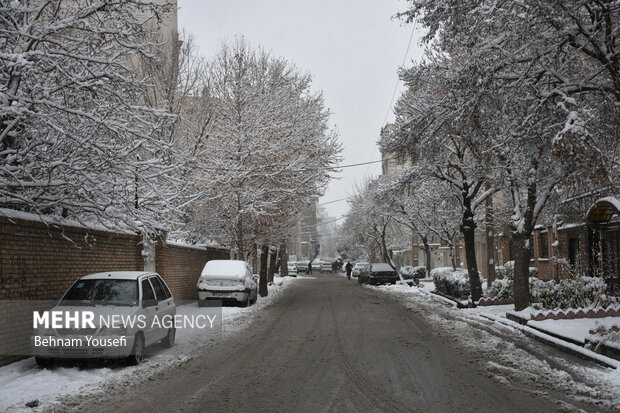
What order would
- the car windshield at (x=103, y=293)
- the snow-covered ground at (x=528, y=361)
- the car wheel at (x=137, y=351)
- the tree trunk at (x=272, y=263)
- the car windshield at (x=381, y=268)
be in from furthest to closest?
the car windshield at (x=381, y=268) < the tree trunk at (x=272, y=263) < the car windshield at (x=103, y=293) < the car wheel at (x=137, y=351) < the snow-covered ground at (x=528, y=361)

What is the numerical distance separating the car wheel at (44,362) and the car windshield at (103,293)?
945mm

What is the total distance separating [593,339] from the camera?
10367 mm

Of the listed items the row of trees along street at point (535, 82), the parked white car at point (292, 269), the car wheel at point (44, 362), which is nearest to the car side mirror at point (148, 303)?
the car wheel at point (44, 362)

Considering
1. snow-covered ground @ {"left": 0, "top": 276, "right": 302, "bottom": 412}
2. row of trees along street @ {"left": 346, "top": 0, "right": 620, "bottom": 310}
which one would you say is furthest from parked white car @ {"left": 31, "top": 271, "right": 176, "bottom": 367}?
row of trees along street @ {"left": 346, "top": 0, "right": 620, "bottom": 310}

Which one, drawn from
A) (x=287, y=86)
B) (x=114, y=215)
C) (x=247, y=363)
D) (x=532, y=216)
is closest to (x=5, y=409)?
(x=247, y=363)

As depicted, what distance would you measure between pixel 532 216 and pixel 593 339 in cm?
681

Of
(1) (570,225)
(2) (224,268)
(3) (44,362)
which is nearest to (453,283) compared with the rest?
(1) (570,225)

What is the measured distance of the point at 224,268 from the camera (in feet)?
66.9

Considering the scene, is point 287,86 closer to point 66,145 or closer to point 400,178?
point 400,178

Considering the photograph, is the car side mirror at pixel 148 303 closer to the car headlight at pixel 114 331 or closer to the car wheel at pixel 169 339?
the car headlight at pixel 114 331

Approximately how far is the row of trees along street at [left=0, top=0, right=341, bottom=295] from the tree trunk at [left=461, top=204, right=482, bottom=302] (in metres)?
6.83

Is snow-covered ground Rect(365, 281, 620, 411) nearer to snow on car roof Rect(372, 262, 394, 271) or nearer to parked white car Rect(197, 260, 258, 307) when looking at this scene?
parked white car Rect(197, 260, 258, 307)

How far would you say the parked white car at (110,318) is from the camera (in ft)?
28.2

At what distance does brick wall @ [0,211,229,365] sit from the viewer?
30.0 feet
